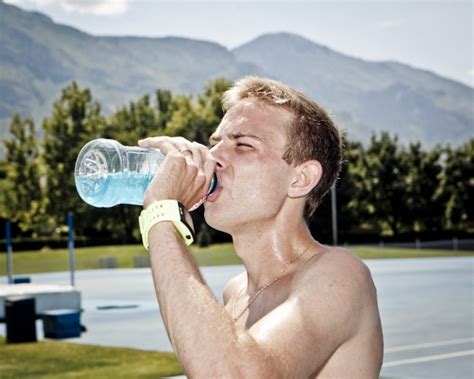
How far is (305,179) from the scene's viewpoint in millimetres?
3211

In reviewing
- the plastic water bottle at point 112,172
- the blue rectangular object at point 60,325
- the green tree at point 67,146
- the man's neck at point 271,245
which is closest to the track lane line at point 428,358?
the blue rectangular object at point 60,325

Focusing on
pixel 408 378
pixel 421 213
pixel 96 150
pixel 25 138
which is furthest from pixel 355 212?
pixel 96 150

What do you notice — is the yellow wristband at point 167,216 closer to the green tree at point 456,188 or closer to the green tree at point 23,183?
the green tree at point 456,188

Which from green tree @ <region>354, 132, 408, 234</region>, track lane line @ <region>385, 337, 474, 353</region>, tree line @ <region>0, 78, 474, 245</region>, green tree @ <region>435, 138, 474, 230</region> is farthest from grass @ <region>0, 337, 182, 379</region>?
green tree @ <region>435, 138, 474, 230</region>

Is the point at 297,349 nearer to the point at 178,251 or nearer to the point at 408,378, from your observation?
the point at 178,251

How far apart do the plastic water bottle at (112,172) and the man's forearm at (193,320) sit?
2.20 feet

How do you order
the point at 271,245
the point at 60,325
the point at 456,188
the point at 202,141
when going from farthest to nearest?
the point at 456,188 → the point at 202,141 → the point at 60,325 → the point at 271,245

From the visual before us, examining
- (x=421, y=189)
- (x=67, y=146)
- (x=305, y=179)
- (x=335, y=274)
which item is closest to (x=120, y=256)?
(x=67, y=146)

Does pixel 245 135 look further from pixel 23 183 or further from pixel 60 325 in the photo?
pixel 23 183

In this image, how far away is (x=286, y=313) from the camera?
2.79 meters

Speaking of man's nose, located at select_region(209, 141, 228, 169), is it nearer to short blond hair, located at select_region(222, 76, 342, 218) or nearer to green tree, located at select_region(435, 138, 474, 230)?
short blond hair, located at select_region(222, 76, 342, 218)

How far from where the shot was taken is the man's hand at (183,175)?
2.96m

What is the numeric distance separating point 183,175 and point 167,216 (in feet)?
0.51

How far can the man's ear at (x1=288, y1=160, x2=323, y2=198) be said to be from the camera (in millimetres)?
3188
